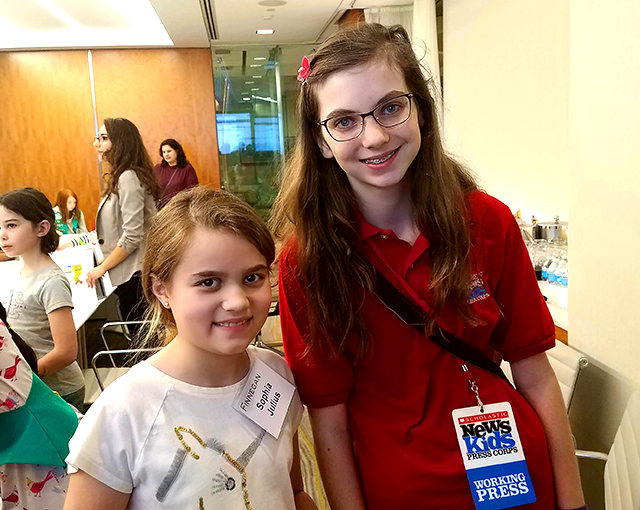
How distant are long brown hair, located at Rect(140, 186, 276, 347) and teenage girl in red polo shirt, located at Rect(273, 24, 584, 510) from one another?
10 cm

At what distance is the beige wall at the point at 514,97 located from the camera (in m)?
3.80

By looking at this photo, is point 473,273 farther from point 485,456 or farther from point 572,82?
point 572,82

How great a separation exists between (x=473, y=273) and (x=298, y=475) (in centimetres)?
55

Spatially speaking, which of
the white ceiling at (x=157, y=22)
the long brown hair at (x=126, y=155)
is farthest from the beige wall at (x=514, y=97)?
the long brown hair at (x=126, y=155)

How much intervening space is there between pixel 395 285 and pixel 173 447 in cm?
48

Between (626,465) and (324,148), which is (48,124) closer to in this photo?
(324,148)

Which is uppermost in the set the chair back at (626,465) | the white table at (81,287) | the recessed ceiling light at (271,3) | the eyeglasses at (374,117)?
the recessed ceiling light at (271,3)

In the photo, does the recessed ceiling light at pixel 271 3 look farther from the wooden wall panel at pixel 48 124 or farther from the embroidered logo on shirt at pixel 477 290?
the embroidered logo on shirt at pixel 477 290

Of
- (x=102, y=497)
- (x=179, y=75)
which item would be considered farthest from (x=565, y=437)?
(x=179, y=75)

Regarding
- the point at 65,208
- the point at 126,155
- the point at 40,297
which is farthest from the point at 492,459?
the point at 65,208

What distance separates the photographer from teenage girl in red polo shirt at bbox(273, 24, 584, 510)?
1092 millimetres

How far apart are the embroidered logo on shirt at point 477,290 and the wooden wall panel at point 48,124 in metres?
7.81

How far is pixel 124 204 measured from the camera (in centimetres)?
373

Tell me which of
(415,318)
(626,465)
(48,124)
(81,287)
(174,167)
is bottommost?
(626,465)
